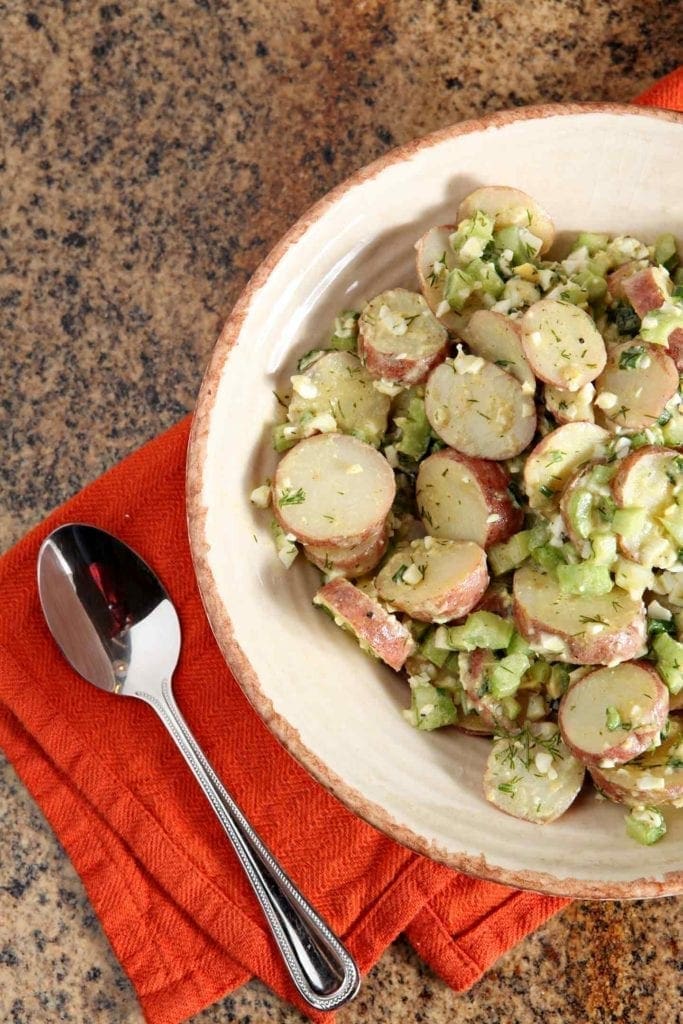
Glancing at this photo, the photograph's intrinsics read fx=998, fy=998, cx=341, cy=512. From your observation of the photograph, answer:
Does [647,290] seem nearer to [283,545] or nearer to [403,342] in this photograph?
[403,342]

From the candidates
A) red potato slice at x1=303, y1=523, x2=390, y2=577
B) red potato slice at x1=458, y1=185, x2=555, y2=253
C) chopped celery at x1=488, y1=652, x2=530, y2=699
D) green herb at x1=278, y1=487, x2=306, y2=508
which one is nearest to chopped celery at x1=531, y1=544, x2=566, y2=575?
chopped celery at x1=488, y1=652, x2=530, y2=699

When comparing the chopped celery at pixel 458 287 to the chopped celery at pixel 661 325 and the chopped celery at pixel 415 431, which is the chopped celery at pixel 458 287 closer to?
the chopped celery at pixel 415 431

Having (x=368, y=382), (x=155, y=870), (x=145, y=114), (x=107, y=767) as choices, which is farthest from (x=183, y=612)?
(x=145, y=114)

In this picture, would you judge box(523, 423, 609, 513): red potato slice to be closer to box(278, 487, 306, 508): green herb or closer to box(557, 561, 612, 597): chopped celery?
box(557, 561, 612, 597): chopped celery

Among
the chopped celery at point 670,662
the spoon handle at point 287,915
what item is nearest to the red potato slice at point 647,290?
the chopped celery at point 670,662

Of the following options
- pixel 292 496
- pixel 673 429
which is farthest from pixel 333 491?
pixel 673 429
